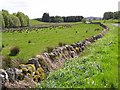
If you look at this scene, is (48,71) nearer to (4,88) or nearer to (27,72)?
(27,72)

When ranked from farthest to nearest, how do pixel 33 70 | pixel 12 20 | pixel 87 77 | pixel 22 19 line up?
pixel 22 19
pixel 12 20
pixel 33 70
pixel 87 77

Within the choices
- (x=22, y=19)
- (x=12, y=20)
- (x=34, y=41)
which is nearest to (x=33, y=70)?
(x=34, y=41)

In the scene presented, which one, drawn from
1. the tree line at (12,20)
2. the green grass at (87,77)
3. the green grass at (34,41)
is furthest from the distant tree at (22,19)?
the green grass at (87,77)

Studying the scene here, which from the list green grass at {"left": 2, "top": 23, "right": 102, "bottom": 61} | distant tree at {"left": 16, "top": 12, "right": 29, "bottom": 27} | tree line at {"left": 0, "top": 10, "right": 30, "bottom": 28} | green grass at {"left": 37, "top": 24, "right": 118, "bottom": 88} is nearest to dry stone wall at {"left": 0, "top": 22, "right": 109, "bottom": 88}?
green grass at {"left": 37, "top": 24, "right": 118, "bottom": 88}

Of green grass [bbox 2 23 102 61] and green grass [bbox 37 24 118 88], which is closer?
green grass [bbox 37 24 118 88]

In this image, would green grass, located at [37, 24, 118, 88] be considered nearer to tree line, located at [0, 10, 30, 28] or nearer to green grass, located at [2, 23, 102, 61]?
green grass, located at [2, 23, 102, 61]

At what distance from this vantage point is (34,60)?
15.3m

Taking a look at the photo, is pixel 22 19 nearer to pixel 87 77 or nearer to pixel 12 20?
pixel 12 20

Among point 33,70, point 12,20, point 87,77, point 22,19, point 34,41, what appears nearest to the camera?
point 87,77

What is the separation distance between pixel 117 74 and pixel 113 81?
5.04ft

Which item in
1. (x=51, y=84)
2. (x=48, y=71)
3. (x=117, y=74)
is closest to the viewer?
(x=51, y=84)

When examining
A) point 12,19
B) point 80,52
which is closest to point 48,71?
point 80,52

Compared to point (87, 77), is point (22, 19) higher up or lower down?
lower down

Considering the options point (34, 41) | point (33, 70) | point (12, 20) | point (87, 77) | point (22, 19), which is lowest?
point (22, 19)
